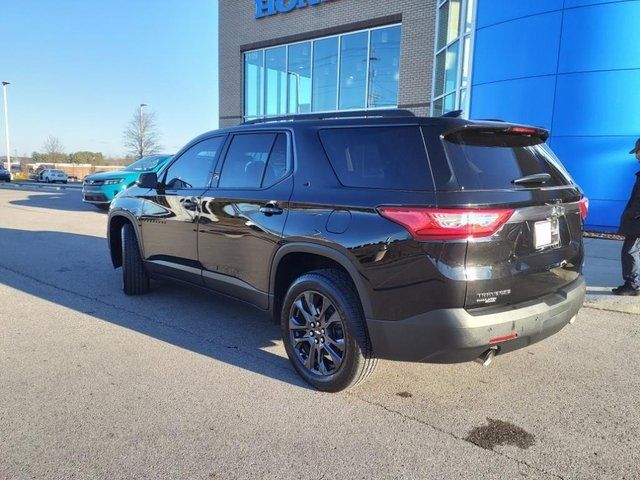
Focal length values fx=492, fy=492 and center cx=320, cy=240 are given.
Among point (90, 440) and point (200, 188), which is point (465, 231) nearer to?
point (90, 440)

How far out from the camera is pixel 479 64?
1172cm

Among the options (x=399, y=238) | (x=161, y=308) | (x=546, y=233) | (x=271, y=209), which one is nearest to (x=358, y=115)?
(x=271, y=209)

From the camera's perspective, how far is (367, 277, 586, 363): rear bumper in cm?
269

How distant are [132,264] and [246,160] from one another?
214cm

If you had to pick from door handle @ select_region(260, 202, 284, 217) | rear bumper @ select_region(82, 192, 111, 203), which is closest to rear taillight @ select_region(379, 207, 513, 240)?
door handle @ select_region(260, 202, 284, 217)

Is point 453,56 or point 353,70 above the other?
point 353,70

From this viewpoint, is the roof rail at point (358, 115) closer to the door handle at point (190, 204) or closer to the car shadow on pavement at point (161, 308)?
the door handle at point (190, 204)

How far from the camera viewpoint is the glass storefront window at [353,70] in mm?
16469

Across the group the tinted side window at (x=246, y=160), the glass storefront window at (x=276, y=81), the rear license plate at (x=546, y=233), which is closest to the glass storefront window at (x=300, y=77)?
the glass storefront window at (x=276, y=81)

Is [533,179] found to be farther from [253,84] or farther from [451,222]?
[253,84]

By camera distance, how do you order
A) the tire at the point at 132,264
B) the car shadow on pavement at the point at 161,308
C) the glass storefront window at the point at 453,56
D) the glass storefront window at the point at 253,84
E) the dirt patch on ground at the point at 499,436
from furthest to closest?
the glass storefront window at the point at 253,84, the glass storefront window at the point at 453,56, the tire at the point at 132,264, the car shadow on pavement at the point at 161,308, the dirt patch on ground at the point at 499,436

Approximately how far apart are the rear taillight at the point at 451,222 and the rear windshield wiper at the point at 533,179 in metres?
0.35

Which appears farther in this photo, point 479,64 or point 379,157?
point 479,64

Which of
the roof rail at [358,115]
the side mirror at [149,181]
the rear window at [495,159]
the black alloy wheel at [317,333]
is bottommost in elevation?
the black alloy wheel at [317,333]
